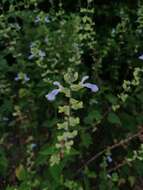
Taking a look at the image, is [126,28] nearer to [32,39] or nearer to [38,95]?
[32,39]

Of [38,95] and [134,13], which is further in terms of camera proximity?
[134,13]

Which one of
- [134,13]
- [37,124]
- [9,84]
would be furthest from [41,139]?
[134,13]

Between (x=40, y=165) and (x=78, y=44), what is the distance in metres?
0.77

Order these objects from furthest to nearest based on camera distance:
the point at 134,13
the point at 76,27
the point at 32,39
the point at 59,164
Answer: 1. the point at 134,13
2. the point at 32,39
3. the point at 76,27
4. the point at 59,164

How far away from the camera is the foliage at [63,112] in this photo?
287cm

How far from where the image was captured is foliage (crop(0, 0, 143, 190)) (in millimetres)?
2873

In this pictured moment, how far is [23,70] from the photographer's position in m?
3.33

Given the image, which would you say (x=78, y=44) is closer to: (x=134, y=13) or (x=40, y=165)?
(x=40, y=165)

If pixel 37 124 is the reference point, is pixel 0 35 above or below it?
above

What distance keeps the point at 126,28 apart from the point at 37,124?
41.7 inches

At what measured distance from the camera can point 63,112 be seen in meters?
3.08

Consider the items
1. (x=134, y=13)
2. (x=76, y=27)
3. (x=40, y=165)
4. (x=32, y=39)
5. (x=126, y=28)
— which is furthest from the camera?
(x=134, y=13)

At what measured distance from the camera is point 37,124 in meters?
3.23

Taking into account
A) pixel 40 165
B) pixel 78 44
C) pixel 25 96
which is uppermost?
pixel 78 44
